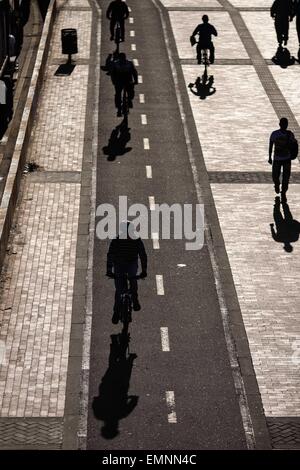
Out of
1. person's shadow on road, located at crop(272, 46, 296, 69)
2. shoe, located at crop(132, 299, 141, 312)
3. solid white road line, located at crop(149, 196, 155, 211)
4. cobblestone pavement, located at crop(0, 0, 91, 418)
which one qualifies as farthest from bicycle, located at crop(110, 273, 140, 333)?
person's shadow on road, located at crop(272, 46, 296, 69)

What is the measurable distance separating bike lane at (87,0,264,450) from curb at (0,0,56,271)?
5.66ft

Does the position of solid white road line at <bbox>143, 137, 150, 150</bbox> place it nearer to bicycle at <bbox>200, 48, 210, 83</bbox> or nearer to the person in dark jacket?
the person in dark jacket

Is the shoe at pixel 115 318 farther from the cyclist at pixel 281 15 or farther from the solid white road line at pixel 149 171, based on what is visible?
the cyclist at pixel 281 15

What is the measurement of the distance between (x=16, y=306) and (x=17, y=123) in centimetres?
1255

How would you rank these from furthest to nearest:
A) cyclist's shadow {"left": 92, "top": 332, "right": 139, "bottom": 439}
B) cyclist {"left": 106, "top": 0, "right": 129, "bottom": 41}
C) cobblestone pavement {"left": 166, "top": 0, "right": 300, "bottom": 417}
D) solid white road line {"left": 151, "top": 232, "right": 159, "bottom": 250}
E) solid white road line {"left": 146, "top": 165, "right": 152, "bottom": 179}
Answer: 1. cyclist {"left": 106, "top": 0, "right": 129, "bottom": 41}
2. solid white road line {"left": 146, "top": 165, "right": 152, "bottom": 179}
3. solid white road line {"left": 151, "top": 232, "right": 159, "bottom": 250}
4. cobblestone pavement {"left": 166, "top": 0, "right": 300, "bottom": 417}
5. cyclist's shadow {"left": 92, "top": 332, "right": 139, "bottom": 439}

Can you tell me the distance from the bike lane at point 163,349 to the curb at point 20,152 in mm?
1726

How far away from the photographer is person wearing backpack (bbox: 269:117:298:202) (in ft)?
81.7

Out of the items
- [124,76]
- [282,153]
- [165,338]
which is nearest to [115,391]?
[165,338]

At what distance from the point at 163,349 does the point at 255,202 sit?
286 inches

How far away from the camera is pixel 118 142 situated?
98.3 ft

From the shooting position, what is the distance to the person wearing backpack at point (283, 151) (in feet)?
81.7

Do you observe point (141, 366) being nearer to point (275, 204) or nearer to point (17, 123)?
point (275, 204)

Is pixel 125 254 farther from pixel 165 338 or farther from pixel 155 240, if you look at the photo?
pixel 155 240
